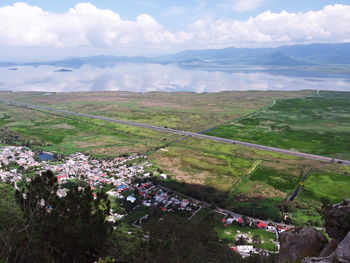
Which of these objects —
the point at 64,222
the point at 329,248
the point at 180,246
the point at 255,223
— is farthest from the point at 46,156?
the point at 329,248

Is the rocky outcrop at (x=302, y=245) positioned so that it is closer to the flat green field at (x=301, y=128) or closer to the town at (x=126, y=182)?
the town at (x=126, y=182)

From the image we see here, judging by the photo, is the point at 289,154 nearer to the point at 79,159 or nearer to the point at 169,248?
the point at 79,159

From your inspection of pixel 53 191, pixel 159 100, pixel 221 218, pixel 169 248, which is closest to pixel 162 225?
pixel 169 248

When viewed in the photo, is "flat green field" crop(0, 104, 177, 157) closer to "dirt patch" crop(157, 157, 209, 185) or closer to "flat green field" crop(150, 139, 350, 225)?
"dirt patch" crop(157, 157, 209, 185)

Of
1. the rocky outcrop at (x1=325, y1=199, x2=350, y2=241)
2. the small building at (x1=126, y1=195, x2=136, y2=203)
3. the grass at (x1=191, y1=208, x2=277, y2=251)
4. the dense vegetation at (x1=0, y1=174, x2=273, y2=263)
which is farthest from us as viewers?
the small building at (x1=126, y1=195, x2=136, y2=203)

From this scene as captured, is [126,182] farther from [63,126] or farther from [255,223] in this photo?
[63,126]

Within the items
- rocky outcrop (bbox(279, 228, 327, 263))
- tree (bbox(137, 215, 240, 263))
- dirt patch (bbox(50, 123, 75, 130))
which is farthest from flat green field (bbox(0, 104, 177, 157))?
rocky outcrop (bbox(279, 228, 327, 263))
